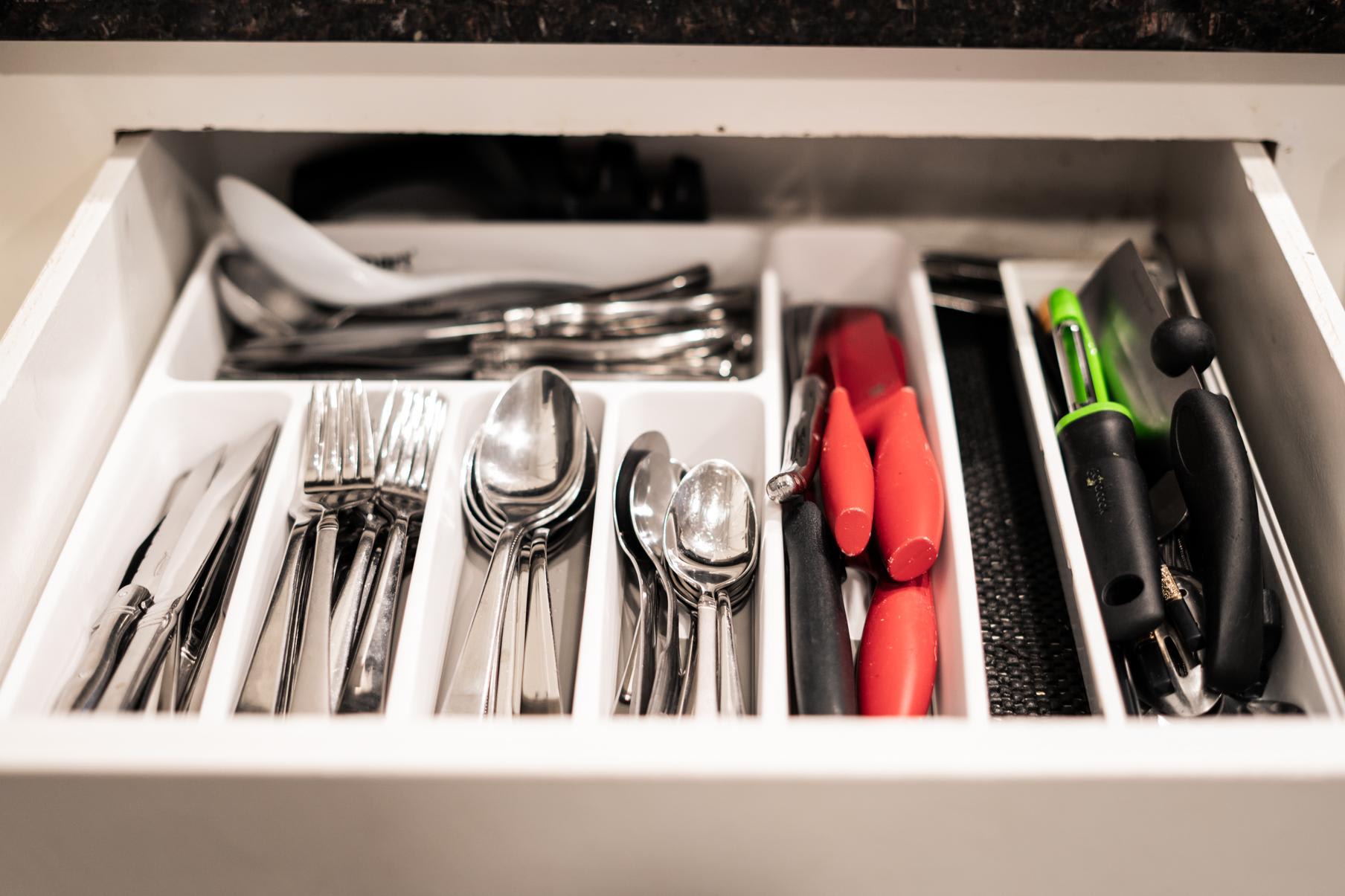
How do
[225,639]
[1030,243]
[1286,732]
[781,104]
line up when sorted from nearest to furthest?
[1286,732]
[225,639]
[781,104]
[1030,243]

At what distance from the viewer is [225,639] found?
519 millimetres

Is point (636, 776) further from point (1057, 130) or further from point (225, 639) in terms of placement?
point (1057, 130)

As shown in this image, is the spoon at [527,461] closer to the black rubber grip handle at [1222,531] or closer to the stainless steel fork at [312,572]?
the stainless steel fork at [312,572]

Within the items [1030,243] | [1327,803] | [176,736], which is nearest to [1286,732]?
[1327,803]

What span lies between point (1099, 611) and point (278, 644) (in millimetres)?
443

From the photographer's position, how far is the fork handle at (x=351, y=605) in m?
0.54

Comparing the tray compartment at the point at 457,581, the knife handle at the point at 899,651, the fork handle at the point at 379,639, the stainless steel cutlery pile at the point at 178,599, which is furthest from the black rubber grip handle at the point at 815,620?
the stainless steel cutlery pile at the point at 178,599

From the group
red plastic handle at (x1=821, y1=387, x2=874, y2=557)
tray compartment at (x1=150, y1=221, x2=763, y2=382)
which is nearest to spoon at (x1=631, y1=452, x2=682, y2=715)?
red plastic handle at (x1=821, y1=387, x2=874, y2=557)

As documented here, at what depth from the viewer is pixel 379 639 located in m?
0.54

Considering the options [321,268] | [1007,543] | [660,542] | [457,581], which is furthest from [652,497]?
[321,268]

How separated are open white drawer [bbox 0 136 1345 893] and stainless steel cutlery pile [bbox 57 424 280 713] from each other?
25 mm

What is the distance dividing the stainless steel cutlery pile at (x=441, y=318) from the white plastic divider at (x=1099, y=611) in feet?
0.75

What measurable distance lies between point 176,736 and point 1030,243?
74 cm

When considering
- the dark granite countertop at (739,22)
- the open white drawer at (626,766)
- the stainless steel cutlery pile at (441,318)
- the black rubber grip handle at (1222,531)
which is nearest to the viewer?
the open white drawer at (626,766)
